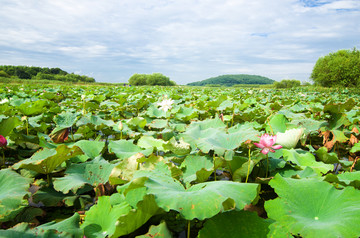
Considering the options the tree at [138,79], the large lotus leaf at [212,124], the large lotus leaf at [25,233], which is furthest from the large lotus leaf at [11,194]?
the tree at [138,79]

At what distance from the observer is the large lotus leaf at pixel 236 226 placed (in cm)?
68

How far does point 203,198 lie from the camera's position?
67 centimetres

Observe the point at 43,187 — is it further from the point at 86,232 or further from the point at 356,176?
the point at 356,176

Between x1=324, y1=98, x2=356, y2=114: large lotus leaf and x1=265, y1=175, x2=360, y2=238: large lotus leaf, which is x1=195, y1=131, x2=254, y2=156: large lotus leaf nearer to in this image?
x1=265, y1=175, x2=360, y2=238: large lotus leaf

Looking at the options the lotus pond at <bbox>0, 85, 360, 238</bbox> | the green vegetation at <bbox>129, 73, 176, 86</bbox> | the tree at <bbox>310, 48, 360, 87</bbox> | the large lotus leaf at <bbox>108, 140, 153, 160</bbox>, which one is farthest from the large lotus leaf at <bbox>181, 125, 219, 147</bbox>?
the green vegetation at <bbox>129, 73, 176, 86</bbox>

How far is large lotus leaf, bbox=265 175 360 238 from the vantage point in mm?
638

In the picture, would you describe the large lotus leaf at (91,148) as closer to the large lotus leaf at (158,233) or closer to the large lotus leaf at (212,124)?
the large lotus leaf at (212,124)

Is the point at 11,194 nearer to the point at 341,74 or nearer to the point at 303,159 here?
the point at 303,159

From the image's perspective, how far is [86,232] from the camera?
76 centimetres

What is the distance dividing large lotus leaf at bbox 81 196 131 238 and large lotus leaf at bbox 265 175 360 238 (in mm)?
552

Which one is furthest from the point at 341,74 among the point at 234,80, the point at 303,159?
the point at 234,80

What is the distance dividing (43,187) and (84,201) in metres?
0.26

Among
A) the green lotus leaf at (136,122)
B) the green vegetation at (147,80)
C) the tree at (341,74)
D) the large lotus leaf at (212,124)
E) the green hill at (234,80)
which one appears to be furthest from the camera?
the green hill at (234,80)

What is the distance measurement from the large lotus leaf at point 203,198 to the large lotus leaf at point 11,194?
53 centimetres
